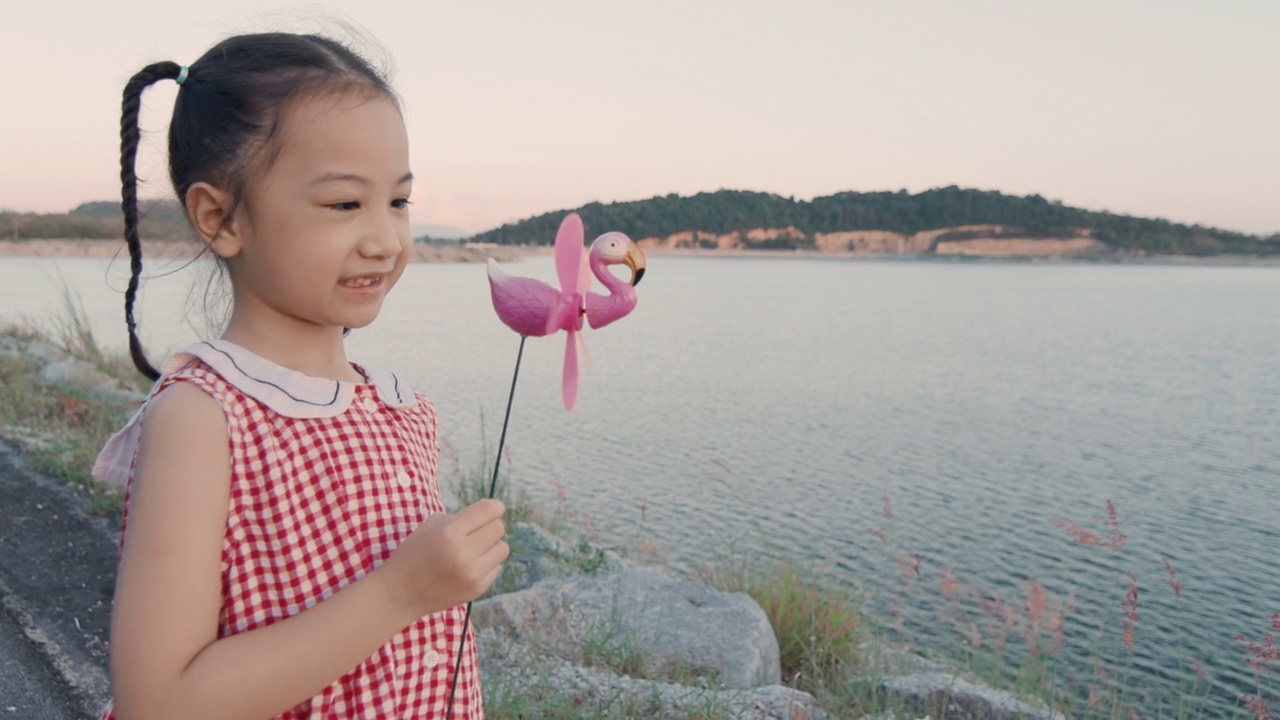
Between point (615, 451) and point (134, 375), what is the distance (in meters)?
4.72

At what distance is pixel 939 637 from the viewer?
562 centimetres

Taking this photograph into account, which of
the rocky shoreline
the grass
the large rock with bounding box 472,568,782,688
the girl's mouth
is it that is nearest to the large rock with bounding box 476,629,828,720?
the rocky shoreline

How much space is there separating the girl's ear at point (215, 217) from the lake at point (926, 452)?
302 mm

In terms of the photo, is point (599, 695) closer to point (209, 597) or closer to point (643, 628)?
point (643, 628)

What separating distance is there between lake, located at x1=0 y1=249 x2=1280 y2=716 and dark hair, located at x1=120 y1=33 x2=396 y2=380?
12.7 inches

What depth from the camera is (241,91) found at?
127cm

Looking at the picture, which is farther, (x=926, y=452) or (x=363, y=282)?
(x=926, y=452)

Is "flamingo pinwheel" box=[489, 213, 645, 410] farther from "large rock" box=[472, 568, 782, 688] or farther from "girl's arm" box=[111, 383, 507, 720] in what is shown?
"large rock" box=[472, 568, 782, 688]

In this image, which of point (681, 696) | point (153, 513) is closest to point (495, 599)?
A: point (681, 696)

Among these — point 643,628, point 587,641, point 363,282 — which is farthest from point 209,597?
point 643,628

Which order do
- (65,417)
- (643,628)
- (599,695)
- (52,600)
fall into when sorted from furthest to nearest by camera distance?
(65,417) → (643,628) → (52,600) → (599,695)

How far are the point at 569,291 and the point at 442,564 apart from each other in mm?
440

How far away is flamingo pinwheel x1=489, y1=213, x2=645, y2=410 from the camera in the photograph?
4.52 feet

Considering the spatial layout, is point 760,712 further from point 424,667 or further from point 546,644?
point 424,667
